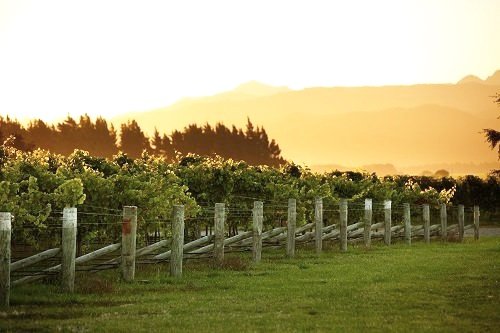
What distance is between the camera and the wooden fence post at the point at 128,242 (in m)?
19.8

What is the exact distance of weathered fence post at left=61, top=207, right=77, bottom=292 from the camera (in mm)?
17688

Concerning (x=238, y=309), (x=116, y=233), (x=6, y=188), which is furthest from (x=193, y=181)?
(x=238, y=309)

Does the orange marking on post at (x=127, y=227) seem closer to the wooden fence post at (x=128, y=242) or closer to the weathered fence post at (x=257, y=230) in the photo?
the wooden fence post at (x=128, y=242)

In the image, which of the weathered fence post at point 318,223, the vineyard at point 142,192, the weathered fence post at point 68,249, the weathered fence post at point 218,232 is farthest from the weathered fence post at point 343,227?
the weathered fence post at point 68,249

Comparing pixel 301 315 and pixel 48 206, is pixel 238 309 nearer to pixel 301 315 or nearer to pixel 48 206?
pixel 301 315

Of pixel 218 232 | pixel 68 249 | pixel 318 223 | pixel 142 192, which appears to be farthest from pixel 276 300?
pixel 318 223

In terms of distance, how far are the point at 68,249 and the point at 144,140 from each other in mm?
153650

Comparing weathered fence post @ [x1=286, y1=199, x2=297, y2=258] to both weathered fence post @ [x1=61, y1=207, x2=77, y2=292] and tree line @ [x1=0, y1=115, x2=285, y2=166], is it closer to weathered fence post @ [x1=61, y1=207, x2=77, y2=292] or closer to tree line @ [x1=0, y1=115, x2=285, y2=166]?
weathered fence post @ [x1=61, y1=207, x2=77, y2=292]

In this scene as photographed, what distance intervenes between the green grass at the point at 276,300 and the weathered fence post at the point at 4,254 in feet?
1.15

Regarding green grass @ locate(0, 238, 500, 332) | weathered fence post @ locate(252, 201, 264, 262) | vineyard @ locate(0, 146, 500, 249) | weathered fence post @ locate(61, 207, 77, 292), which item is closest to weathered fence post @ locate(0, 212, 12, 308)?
green grass @ locate(0, 238, 500, 332)

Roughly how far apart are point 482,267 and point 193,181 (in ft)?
42.3

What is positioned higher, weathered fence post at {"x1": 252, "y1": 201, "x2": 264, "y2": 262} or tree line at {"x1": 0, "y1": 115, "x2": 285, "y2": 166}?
tree line at {"x1": 0, "y1": 115, "x2": 285, "y2": 166}

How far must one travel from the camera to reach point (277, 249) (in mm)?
33219

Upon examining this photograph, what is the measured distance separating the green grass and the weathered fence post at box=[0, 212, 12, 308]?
1.15 feet
